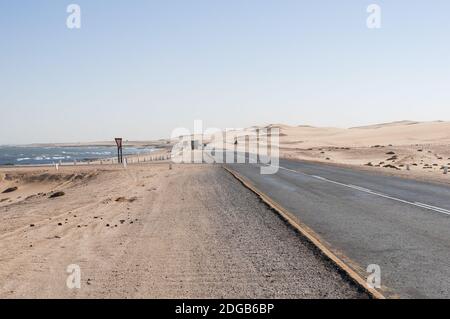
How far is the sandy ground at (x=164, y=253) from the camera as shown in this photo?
693cm

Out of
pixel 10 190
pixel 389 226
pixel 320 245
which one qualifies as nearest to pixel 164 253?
pixel 320 245

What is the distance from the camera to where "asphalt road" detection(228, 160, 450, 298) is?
7246 millimetres

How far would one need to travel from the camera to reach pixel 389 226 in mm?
11438

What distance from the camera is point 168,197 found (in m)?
19.2

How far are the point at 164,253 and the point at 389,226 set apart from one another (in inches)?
220

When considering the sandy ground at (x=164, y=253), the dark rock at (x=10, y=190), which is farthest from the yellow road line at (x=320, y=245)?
the dark rock at (x=10, y=190)

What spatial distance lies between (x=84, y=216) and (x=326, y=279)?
971cm

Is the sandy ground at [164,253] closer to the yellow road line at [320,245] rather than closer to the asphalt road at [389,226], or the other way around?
the yellow road line at [320,245]

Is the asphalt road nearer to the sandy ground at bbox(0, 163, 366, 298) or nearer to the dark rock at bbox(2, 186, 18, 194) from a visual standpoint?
the sandy ground at bbox(0, 163, 366, 298)

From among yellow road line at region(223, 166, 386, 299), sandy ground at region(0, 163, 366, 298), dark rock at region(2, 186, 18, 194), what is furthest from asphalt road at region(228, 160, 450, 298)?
dark rock at region(2, 186, 18, 194)

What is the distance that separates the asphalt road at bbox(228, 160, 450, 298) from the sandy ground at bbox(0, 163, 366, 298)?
0.81 meters

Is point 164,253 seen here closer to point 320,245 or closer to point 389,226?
point 320,245

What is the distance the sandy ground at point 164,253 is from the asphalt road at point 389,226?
81 cm
